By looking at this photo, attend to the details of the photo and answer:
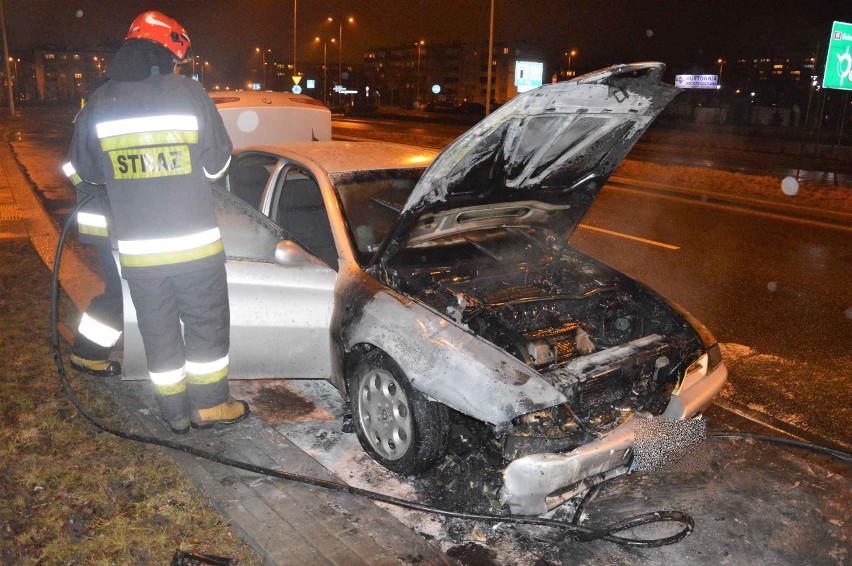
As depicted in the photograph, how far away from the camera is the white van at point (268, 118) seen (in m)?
9.43

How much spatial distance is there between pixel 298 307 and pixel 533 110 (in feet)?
5.25

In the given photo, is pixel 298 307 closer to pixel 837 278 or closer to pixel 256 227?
pixel 256 227

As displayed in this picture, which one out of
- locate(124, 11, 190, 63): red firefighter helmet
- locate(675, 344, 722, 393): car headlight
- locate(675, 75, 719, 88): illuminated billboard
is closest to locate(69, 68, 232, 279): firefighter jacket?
locate(124, 11, 190, 63): red firefighter helmet

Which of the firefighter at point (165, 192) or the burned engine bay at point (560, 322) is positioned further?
the firefighter at point (165, 192)

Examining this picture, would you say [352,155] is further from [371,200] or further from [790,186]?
[790,186]

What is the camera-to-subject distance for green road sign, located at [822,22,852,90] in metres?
15.3

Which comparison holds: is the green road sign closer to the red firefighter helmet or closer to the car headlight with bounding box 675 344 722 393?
the car headlight with bounding box 675 344 722 393

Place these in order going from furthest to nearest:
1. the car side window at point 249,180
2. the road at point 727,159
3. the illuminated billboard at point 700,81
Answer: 1. the illuminated billboard at point 700,81
2. the road at point 727,159
3. the car side window at point 249,180

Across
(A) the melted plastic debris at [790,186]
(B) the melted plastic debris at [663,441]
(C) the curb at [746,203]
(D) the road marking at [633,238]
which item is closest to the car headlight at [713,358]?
(B) the melted plastic debris at [663,441]

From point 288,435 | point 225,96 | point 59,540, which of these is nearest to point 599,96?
point 288,435

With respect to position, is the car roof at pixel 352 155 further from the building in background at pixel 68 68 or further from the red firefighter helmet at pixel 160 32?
the building in background at pixel 68 68

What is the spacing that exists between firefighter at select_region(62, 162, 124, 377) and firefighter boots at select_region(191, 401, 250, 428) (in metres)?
0.92

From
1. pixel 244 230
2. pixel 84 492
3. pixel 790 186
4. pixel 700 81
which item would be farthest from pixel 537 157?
pixel 700 81

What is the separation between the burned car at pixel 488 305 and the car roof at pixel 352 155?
0.02 m
